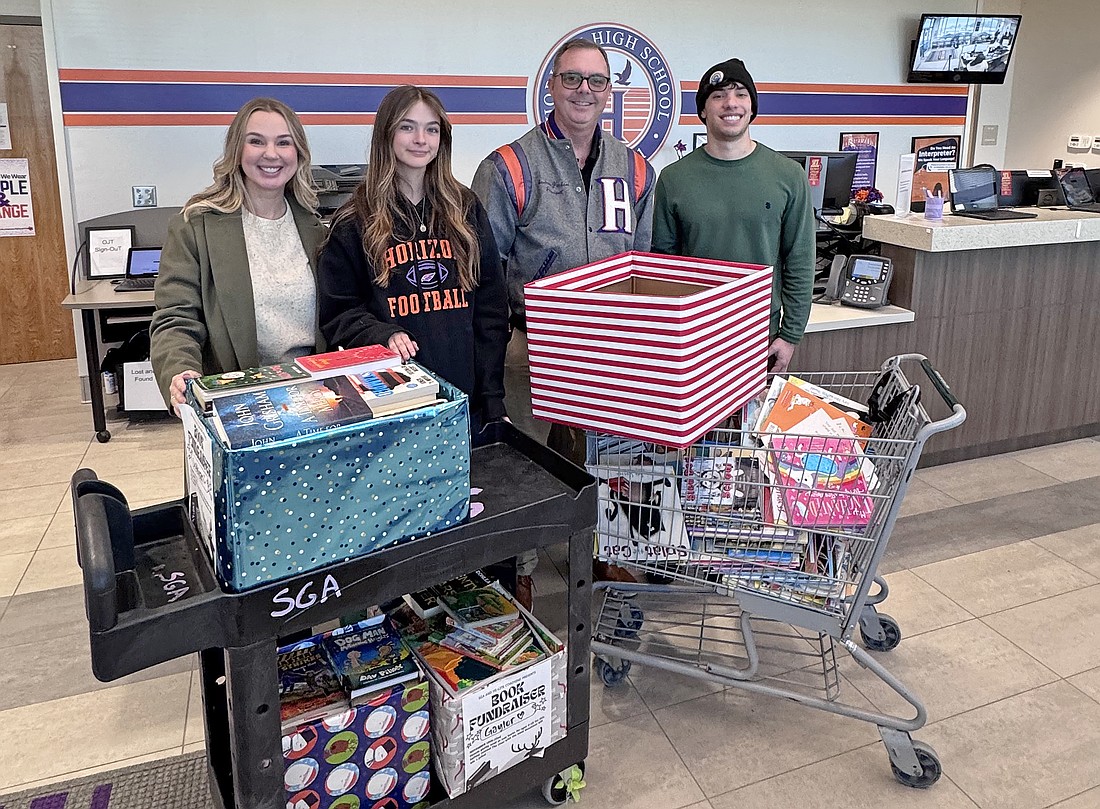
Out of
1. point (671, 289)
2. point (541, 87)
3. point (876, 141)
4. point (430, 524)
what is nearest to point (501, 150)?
point (671, 289)

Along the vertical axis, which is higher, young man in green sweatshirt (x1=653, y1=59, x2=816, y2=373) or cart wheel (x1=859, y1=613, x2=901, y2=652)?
young man in green sweatshirt (x1=653, y1=59, x2=816, y2=373)

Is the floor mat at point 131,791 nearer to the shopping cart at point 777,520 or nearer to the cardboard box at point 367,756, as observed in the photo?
the cardboard box at point 367,756

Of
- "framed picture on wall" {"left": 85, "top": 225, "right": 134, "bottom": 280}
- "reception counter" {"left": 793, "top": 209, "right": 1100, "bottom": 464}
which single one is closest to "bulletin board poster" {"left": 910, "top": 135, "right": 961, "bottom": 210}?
"reception counter" {"left": 793, "top": 209, "right": 1100, "bottom": 464}

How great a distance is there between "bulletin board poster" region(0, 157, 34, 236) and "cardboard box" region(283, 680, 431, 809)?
5.74m

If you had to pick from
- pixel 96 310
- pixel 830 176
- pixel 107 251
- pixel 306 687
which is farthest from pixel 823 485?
pixel 107 251

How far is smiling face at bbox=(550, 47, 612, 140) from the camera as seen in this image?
2393mm

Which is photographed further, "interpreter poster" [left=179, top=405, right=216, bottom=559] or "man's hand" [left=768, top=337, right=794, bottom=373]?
"man's hand" [left=768, top=337, right=794, bottom=373]

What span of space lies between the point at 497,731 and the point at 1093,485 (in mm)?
3161

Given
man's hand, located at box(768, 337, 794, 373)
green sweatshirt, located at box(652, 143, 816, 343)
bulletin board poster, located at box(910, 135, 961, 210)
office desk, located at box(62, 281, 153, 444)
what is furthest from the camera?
bulletin board poster, located at box(910, 135, 961, 210)

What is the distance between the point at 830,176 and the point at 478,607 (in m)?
3.58

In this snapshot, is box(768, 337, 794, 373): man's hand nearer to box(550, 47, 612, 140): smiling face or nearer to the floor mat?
box(550, 47, 612, 140): smiling face

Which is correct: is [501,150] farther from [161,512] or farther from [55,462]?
[55,462]

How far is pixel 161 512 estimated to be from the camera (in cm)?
162

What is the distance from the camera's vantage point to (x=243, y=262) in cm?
204
